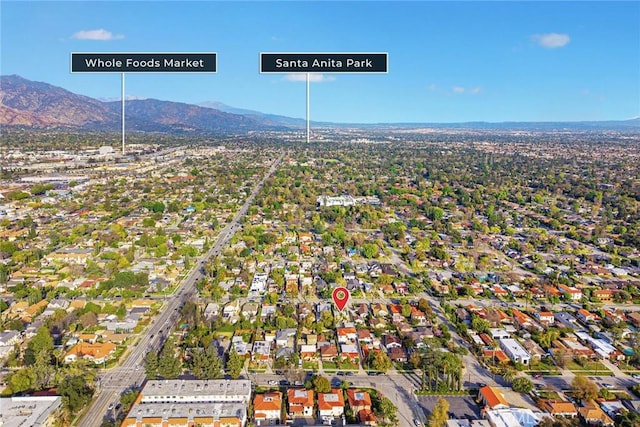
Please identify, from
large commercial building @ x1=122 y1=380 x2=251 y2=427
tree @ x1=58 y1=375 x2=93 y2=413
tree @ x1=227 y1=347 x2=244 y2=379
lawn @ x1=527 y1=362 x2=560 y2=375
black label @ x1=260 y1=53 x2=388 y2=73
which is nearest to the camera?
black label @ x1=260 y1=53 x2=388 y2=73

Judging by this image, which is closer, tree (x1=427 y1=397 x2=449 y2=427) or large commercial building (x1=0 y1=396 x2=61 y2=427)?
large commercial building (x1=0 y1=396 x2=61 y2=427)

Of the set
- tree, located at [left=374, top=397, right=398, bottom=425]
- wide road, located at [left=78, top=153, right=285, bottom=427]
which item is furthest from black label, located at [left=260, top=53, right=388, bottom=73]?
wide road, located at [left=78, top=153, right=285, bottom=427]

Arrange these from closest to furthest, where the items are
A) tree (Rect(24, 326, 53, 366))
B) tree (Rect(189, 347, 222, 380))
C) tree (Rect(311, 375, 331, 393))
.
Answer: tree (Rect(311, 375, 331, 393)), tree (Rect(189, 347, 222, 380)), tree (Rect(24, 326, 53, 366))

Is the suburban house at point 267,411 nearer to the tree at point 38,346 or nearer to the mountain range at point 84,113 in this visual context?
the tree at point 38,346

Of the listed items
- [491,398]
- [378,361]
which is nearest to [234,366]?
[378,361]

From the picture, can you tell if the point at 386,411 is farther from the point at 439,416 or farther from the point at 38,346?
the point at 38,346

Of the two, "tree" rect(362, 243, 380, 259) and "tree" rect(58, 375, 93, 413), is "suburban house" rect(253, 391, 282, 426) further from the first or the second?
"tree" rect(362, 243, 380, 259)
